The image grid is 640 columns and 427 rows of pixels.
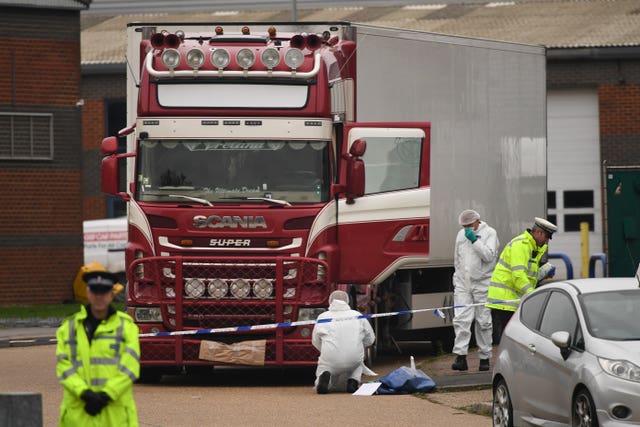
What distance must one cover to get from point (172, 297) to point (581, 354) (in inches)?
Result: 268

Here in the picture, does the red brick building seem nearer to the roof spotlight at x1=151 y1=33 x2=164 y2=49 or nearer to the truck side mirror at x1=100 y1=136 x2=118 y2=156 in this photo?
the truck side mirror at x1=100 y1=136 x2=118 y2=156

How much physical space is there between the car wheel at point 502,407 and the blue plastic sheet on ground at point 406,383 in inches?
128

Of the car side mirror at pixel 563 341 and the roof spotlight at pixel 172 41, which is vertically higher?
the roof spotlight at pixel 172 41

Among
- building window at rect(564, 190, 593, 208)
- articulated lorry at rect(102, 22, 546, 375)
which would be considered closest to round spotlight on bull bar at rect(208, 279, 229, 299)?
articulated lorry at rect(102, 22, 546, 375)

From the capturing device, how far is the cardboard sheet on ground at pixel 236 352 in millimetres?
17781

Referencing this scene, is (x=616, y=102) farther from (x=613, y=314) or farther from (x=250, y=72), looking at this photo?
(x=613, y=314)

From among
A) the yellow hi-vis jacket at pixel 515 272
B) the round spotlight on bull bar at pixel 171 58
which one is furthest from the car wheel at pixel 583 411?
the round spotlight on bull bar at pixel 171 58

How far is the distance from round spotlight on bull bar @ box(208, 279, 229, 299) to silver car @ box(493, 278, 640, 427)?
15.5 ft

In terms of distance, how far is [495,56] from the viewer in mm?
22109

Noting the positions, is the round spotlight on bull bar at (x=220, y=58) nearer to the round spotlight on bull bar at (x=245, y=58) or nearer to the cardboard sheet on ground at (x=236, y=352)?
the round spotlight on bull bar at (x=245, y=58)

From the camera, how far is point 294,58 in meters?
17.9

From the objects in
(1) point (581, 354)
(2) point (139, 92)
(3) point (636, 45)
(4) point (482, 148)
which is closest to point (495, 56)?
(4) point (482, 148)

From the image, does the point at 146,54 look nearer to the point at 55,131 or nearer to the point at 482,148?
the point at 482,148

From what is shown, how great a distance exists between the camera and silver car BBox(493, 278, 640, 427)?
1164cm
